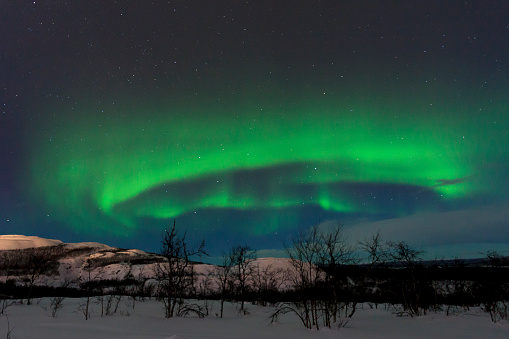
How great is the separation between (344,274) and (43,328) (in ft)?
50.7

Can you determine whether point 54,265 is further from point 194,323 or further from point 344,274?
point 344,274

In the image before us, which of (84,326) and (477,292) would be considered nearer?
(84,326)

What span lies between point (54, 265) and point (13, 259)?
14.6 m

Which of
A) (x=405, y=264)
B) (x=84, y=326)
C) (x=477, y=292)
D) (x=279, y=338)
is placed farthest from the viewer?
(x=477, y=292)

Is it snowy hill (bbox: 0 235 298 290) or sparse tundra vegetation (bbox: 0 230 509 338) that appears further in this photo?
snowy hill (bbox: 0 235 298 290)

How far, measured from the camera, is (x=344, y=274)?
17.9 metres

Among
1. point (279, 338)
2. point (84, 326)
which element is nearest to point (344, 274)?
point (279, 338)

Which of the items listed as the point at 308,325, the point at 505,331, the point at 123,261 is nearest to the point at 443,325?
the point at 505,331

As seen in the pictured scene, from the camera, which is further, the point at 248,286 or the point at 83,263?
the point at 83,263

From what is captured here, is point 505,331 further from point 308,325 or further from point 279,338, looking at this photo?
point 279,338

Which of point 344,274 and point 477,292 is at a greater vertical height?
point 344,274

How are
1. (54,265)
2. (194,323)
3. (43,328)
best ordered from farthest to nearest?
1. (54,265)
2. (194,323)
3. (43,328)

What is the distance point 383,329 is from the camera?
670 inches

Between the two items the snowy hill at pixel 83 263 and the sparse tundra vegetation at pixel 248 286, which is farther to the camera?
the snowy hill at pixel 83 263
